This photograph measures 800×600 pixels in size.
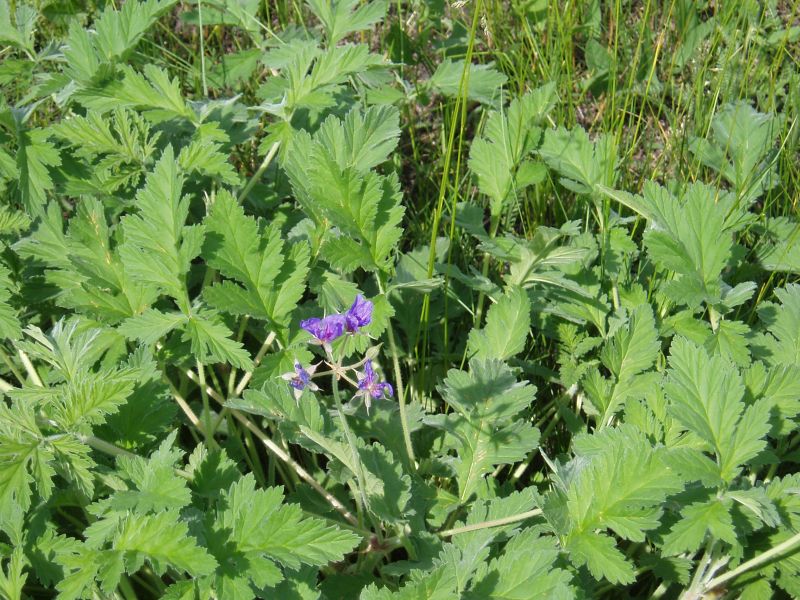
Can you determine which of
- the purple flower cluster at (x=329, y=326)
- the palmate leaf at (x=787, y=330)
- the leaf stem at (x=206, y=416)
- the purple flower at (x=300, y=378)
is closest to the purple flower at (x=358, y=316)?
the purple flower cluster at (x=329, y=326)

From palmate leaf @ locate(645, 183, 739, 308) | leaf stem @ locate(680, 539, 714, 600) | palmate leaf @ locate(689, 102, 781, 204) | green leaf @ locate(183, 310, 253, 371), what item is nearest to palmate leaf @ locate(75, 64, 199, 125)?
green leaf @ locate(183, 310, 253, 371)

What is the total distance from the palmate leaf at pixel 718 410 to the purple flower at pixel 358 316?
→ 2.39ft

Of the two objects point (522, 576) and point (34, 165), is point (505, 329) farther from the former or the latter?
point (34, 165)

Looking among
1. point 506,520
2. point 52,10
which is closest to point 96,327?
point 506,520

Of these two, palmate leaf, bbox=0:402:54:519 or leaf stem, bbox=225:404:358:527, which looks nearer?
palmate leaf, bbox=0:402:54:519

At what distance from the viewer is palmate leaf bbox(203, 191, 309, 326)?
2.17 m

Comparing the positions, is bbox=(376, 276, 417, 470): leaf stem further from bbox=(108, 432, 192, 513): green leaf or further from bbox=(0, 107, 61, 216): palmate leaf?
bbox=(0, 107, 61, 216): palmate leaf

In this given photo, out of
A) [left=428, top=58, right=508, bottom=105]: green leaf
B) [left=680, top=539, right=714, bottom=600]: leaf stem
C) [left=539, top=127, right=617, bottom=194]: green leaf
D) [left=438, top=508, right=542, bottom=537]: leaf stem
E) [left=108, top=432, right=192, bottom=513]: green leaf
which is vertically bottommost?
[left=680, top=539, right=714, bottom=600]: leaf stem

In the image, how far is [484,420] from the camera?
217cm

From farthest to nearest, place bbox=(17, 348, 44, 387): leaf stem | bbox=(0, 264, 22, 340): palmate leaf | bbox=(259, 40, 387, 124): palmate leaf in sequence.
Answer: bbox=(259, 40, 387, 124): palmate leaf
bbox=(17, 348, 44, 387): leaf stem
bbox=(0, 264, 22, 340): palmate leaf

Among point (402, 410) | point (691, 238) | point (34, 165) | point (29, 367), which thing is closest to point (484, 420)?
point (402, 410)

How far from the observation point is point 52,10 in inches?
138

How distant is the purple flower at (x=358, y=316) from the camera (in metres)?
1.74

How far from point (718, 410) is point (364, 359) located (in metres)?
0.87
